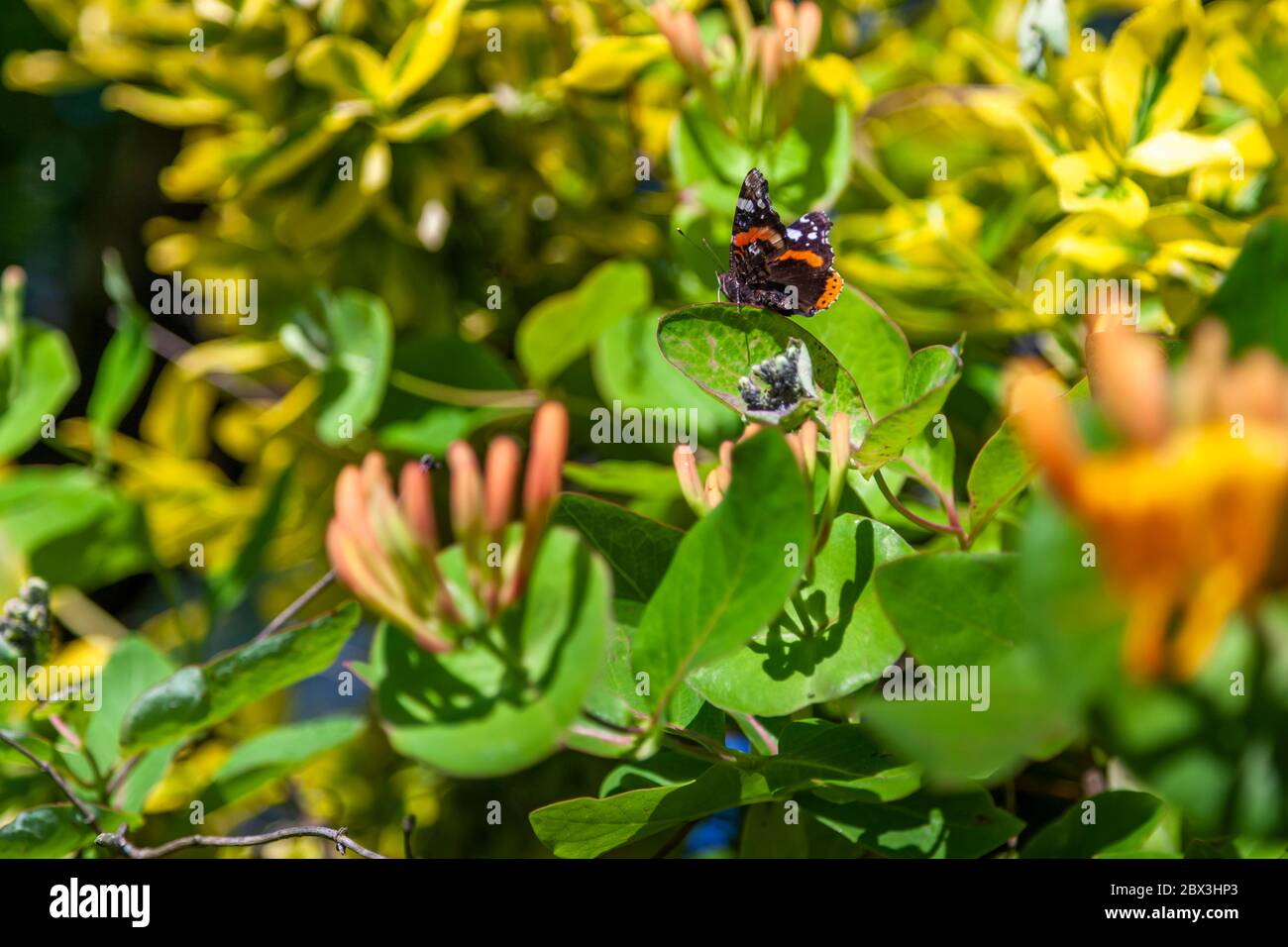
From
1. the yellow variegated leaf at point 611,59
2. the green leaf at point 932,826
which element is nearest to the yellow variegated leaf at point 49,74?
the yellow variegated leaf at point 611,59

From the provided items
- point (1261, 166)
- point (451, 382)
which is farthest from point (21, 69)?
point (1261, 166)

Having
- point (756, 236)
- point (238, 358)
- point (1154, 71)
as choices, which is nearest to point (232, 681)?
point (756, 236)

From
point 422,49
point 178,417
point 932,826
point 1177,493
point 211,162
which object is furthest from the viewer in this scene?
point 178,417

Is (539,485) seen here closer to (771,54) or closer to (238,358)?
(771,54)

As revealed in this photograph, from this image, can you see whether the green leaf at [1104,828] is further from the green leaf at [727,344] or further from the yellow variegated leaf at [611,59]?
the yellow variegated leaf at [611,59]

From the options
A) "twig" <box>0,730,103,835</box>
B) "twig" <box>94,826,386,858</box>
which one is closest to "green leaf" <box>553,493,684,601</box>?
"twig" <box>94,826,386,858</box>
